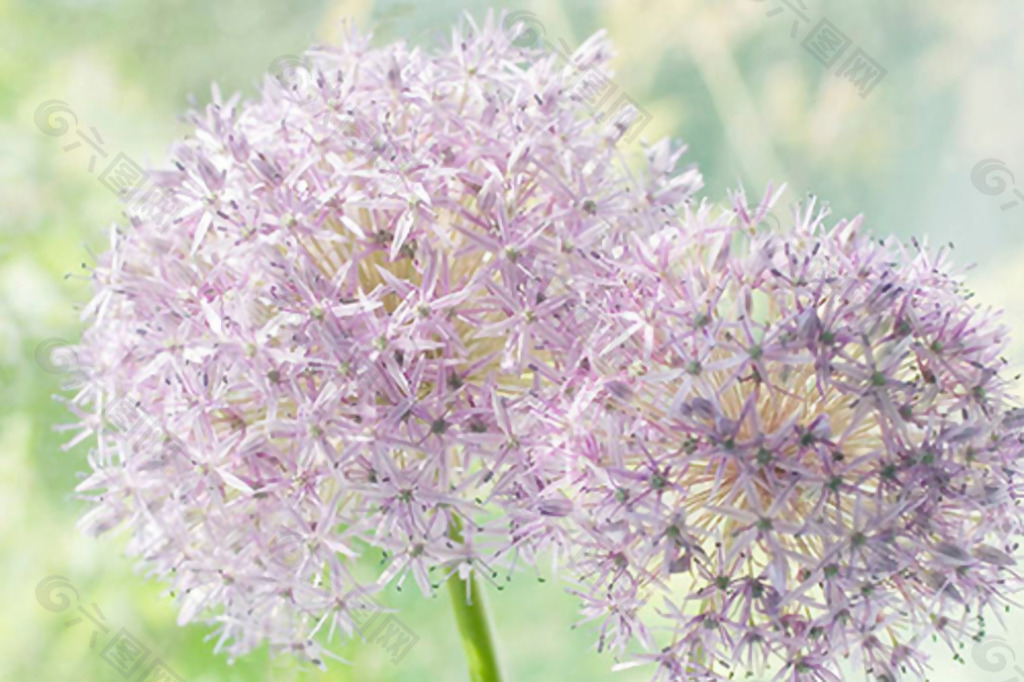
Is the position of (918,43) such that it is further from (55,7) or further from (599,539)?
(55,7)

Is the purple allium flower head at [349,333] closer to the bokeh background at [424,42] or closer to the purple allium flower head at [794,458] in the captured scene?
the purple allium flower head at [794,458]

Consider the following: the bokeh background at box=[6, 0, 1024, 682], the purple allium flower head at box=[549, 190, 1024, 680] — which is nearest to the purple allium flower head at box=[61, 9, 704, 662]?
the purple allium flower head at box=[549, 190, 1024, 680]

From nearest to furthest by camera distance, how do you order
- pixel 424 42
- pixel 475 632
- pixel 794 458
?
pixel 794 458 < pixel 475 632 < pixel 424 42

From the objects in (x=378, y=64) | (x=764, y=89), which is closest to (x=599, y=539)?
(x=378, y=64)

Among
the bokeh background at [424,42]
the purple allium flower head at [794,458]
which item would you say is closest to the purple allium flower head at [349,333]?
the purple allium flower head at [794,458]

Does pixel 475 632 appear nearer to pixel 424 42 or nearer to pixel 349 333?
pixel 349 333

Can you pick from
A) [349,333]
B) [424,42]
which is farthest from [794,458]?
[424,42]
